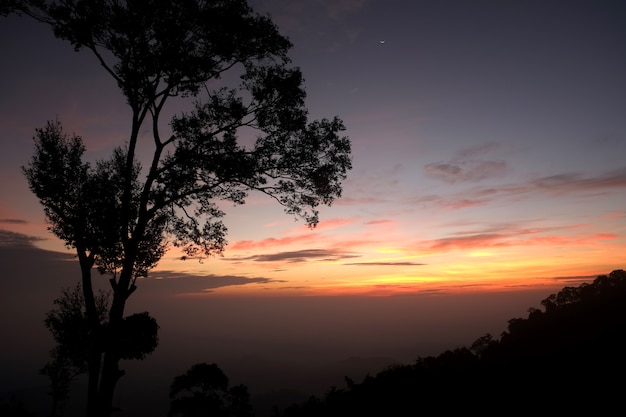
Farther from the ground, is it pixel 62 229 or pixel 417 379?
pixel 62 229

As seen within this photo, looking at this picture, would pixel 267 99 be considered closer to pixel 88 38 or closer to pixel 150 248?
pixel 88 38

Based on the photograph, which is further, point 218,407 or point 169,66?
point 218,407

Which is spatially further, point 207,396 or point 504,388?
point 207,396

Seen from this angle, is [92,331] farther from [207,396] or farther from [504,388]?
[207,396]

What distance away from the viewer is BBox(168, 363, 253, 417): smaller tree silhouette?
3916 centimetres

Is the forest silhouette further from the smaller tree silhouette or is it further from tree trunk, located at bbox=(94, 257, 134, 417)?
the smaller tree silhouette

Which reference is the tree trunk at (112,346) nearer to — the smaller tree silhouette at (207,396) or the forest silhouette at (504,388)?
the forest silhouette at (504,388)

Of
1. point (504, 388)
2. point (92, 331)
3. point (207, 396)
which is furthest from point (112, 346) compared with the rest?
point (207, 396)

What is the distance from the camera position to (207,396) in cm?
4066

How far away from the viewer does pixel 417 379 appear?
13.0m

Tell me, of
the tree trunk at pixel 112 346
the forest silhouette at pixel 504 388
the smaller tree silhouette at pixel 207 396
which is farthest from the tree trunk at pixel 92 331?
the smaller tree silhouette at pixel 207 396

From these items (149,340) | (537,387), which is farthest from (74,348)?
(537,387)

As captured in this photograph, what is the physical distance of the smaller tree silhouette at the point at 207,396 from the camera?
1542 inches

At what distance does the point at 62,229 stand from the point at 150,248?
3.95 meters
